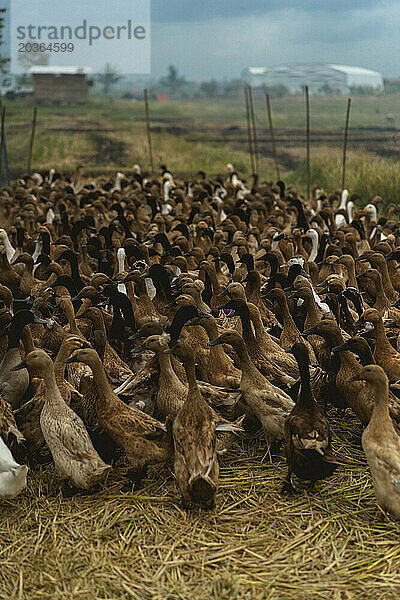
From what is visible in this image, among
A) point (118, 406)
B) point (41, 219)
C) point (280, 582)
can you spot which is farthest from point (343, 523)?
point (41, 219)

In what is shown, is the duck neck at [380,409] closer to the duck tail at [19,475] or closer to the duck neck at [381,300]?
the duck tail at [19,475]

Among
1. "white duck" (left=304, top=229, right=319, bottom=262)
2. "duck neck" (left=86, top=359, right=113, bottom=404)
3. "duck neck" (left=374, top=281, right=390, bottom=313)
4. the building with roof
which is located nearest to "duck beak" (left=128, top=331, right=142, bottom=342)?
"duck neck" (left=86, top=359, right=113, bottom=404)

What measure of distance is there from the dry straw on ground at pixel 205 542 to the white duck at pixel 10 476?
0.33m

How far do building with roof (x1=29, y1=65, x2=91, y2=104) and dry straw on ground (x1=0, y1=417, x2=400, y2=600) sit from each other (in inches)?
1608

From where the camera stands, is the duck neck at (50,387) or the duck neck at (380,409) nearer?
the duck neck at (380,409)

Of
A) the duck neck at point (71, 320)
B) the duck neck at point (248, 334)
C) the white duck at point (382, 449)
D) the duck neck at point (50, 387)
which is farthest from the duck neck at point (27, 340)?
the white duck at point (382, 449)

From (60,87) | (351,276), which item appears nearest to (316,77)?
(60,87)

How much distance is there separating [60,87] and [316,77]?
54.0ft

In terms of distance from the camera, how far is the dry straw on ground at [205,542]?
4102 mm

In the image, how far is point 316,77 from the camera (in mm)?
39094

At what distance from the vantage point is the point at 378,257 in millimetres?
8211

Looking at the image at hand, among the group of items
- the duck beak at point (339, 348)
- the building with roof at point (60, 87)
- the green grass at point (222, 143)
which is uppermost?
the building with roof at point (60, 87)

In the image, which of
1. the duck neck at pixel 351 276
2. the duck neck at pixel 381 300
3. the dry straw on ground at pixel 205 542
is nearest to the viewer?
the dry straw on ground at pixel 205 542

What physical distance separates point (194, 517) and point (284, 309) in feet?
8.31
